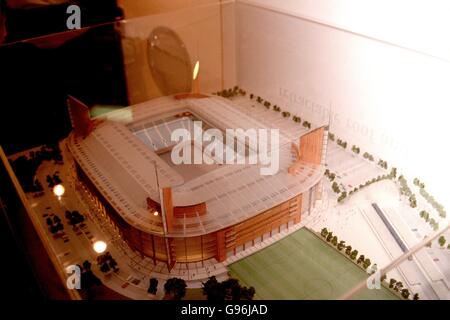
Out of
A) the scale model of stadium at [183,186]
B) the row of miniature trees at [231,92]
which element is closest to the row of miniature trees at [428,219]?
the scale model of stadium at [183,186]

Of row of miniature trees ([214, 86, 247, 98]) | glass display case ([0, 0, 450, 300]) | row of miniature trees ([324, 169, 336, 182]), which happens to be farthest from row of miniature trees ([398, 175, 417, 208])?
row of miniature trees ([214, 86, 247, 98])

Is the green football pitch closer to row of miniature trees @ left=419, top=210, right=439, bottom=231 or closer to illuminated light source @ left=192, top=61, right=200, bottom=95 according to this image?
row of miniature trees @ left=419, top=210, right=439, bottom=231

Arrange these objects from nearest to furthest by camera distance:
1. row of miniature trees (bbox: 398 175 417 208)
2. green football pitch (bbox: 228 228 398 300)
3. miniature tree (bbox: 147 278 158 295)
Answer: green football pitch (bbox: 228 228 398 300)
miniature tree (bbox: 147 278 158 295)
row of miniature trees (bbox: 398 175 417 208)

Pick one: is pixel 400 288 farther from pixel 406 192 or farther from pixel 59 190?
pixel 59 190

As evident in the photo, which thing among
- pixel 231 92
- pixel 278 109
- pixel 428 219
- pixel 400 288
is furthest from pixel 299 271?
pixel 231 92

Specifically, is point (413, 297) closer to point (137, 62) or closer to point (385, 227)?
point (385, 227)
